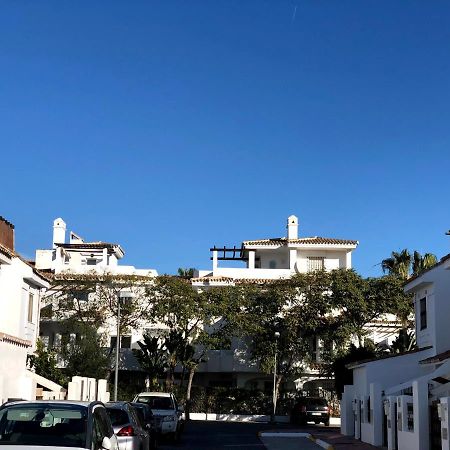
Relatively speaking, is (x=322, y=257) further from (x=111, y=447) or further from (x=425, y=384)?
(x=111, y=447)

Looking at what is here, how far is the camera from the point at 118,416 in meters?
16.1

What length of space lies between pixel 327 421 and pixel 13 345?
2117 cm

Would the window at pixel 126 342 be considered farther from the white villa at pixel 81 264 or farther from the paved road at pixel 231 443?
the paved road at pixel 231 443

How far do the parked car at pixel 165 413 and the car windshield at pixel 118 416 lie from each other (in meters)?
9.64

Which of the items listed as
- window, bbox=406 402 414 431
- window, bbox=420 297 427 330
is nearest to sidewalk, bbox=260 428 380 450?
window, bbox=406 402 414 431

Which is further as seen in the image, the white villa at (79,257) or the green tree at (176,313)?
the white villa at (79,257)

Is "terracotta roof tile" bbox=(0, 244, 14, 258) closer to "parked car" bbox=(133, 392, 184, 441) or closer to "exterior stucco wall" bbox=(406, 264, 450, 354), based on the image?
"parked car" bbox=(133, 392, 184, 441)

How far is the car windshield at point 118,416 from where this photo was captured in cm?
1581

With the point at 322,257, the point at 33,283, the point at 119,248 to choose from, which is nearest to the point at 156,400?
the point at 33,283

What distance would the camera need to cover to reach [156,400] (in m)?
30.1

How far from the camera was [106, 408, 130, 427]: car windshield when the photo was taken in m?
15.8

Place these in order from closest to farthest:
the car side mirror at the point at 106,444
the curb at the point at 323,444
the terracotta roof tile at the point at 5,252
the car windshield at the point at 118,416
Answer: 1. the car side mirror at the point at 106,444
2. the car windshield at the point at 118,416
3. the curb at the point at 323,444
4. the terracotta roof tile at the point at 5,252

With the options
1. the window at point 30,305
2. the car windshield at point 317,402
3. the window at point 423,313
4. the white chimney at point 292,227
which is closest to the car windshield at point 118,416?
the window at point 423,313

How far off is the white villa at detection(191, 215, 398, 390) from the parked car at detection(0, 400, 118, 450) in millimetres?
45152
